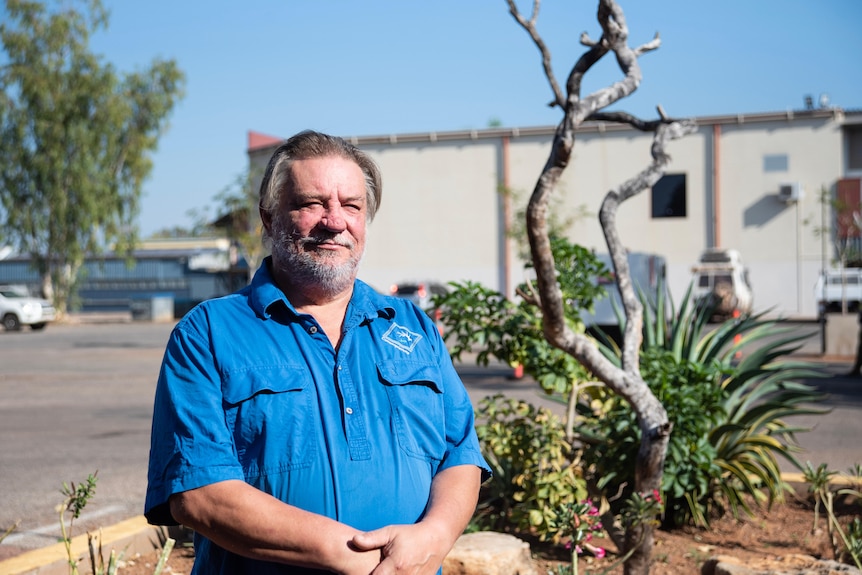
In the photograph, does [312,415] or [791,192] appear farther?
[791,192]

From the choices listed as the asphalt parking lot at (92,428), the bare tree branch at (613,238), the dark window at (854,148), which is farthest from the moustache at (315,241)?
the dark window at (854,148)

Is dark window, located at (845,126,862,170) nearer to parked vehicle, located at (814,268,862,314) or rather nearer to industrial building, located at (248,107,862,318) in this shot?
industrial building, located at (248,107,862,318)

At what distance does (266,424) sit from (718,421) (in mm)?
3989

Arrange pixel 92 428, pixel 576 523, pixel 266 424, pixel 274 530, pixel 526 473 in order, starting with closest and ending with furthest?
pixel 274 530
pixel 266 424
pixel 576 523
pixel 526 473
pixel 92 428

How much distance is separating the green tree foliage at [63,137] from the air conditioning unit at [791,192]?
2540cm

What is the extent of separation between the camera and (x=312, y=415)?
88.4 inches

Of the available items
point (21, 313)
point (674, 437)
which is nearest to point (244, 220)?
point (21, 313)

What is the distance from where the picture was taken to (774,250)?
122 ft

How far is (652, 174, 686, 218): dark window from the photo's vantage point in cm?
3794

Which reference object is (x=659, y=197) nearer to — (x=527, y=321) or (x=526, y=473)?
(x=527, y=321)

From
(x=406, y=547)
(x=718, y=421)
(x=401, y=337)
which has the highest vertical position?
(x=401, y=337)

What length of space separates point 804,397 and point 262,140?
4724 centimetres

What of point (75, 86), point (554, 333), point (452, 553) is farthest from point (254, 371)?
point (75, 86)

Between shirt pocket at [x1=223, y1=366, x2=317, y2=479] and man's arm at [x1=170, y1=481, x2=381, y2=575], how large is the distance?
0.09 meters
